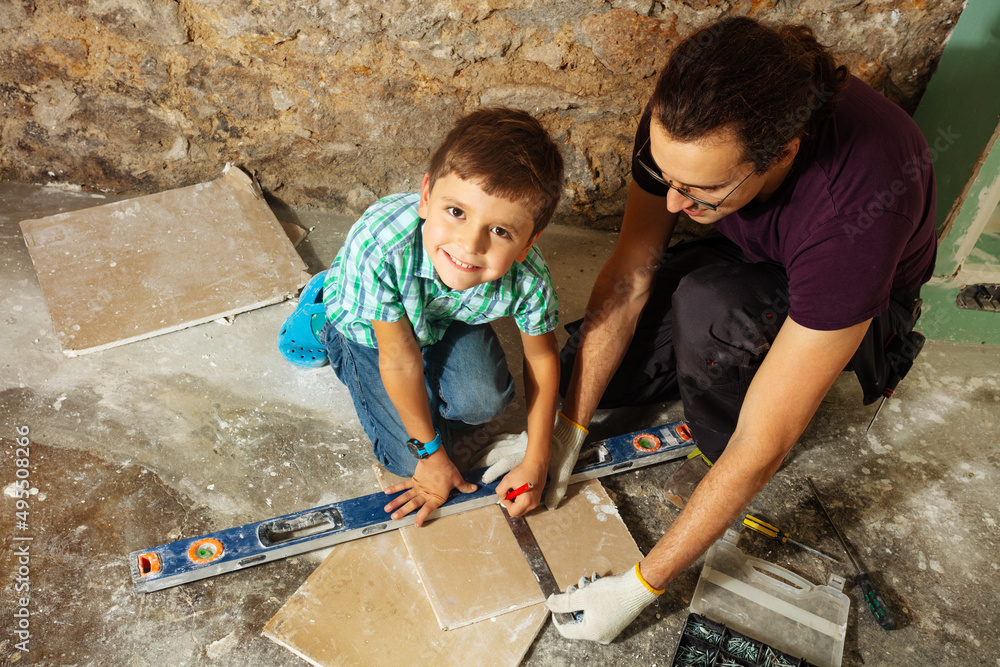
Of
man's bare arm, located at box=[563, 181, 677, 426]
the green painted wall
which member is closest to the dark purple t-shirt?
man's bare arm, located at box=[563, 181, 677, 426]

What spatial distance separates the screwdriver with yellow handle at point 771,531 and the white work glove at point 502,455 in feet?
1.86

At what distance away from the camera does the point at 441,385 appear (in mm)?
1619

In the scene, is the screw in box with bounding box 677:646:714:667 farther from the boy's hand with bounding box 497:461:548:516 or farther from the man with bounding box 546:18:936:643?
the boy's hand with bounding box 497:461:548:516

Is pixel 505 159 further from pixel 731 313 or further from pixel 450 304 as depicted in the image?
pixel 731 313

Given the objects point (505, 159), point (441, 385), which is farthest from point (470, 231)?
point (441, 385)

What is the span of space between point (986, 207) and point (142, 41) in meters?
2.56

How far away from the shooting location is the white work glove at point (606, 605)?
51.3 inches

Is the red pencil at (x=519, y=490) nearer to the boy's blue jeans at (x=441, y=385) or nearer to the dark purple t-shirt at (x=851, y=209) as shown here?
the boy's blue jeans at (x=441, y=385)

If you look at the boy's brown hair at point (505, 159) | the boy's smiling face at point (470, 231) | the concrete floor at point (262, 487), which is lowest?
the concrete floor at point (262, 487)

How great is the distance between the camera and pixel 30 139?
2.25 meters

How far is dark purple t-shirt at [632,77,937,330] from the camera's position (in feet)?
3.90

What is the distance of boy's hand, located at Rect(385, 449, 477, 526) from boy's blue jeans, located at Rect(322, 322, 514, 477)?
0.27 feet

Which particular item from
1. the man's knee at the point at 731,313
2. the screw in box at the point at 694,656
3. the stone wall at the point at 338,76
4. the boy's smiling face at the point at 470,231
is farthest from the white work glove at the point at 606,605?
the stone wall at the point at 338,76

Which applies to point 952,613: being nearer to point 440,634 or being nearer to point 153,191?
point 440,634
